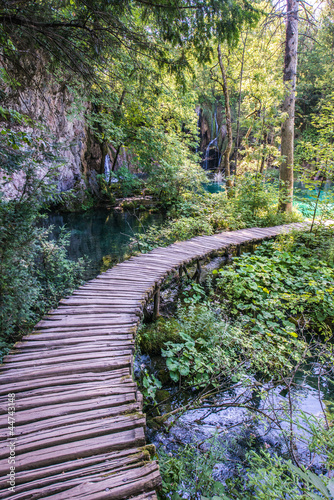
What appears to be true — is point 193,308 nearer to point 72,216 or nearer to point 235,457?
point 235,457

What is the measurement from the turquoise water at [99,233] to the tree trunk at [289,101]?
208 inches

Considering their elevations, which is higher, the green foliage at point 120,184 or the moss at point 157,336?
the green foliage at point 120,184

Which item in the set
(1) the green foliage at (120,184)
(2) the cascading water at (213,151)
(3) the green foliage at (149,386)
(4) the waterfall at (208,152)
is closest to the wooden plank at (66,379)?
(3) the green foliage at (149,386)

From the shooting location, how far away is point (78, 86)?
5113 millimetres

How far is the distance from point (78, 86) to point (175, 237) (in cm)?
431

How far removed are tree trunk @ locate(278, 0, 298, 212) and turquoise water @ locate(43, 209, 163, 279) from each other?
5291 mm

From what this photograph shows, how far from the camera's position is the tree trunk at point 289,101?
8.12 meters

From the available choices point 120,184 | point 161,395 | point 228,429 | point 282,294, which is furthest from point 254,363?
point 120,184

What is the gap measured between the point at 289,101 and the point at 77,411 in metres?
10.5

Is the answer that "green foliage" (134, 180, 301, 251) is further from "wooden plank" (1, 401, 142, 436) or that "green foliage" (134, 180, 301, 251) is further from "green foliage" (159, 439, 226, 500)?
"wooden plank" (1, 401, 142, 436)

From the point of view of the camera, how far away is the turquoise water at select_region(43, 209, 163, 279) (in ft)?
28.2

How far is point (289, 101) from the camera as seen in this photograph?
8.77m

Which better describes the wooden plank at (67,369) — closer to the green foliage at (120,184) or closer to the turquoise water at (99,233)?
the turquoise water at (99,233)

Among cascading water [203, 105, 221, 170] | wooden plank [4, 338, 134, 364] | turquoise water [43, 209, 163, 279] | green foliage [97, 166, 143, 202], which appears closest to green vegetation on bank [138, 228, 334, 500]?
wooden plank [4, 338, 134, 364]
